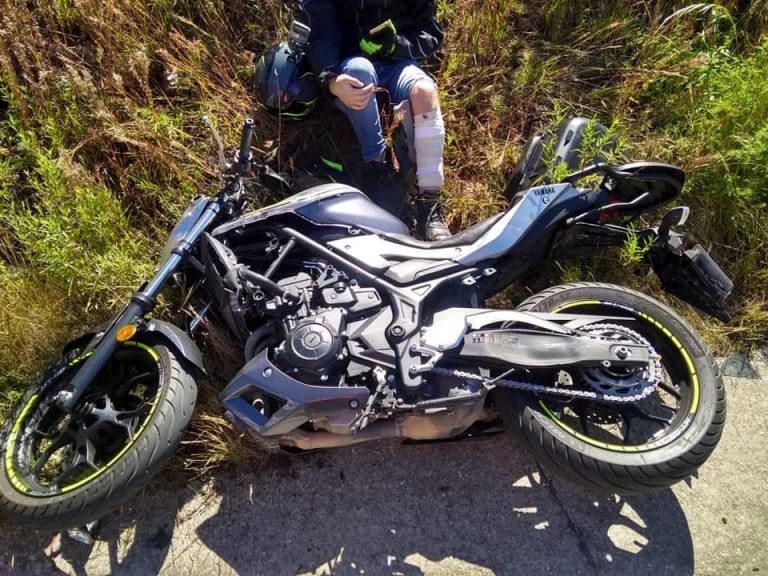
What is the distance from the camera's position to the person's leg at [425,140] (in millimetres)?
2900

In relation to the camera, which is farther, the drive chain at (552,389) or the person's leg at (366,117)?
the person's leg at (366,117)

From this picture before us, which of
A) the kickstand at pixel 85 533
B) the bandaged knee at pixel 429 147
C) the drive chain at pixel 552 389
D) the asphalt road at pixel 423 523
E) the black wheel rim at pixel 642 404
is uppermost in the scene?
the bandaged knee at pixel 429 147

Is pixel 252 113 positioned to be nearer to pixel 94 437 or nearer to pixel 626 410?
pixel 94 437

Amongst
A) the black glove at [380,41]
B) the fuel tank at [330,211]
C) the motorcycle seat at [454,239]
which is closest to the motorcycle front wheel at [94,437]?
the fuel tank at [330,211]

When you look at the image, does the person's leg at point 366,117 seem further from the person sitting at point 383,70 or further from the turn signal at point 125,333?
the turn signal at point 125,333

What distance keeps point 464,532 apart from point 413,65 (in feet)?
7.21

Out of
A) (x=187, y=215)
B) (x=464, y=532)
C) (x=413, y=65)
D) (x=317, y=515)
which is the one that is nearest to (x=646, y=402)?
(x=464, y=532)

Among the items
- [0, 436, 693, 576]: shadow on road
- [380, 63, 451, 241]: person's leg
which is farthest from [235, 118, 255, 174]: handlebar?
[0, 436, 693, 576]: shadow on road

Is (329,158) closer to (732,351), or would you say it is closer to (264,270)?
(264,270)

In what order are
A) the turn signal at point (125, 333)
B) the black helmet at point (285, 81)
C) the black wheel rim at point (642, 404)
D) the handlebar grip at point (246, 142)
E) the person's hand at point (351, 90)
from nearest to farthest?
1. the black wheel rim at point (642, 404)
2. the turn signal at point (125, 333)
3. the handlebar grip at point (246, 142)
4. the person's hand at point (351, 90)
5. the black helmet at point (285, 81)

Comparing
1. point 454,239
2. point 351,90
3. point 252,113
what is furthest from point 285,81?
point 454,239

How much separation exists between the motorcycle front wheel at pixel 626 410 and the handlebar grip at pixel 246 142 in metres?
1.33

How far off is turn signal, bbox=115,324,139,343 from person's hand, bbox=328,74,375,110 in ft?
4.58

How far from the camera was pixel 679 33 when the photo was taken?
11.4 ft
